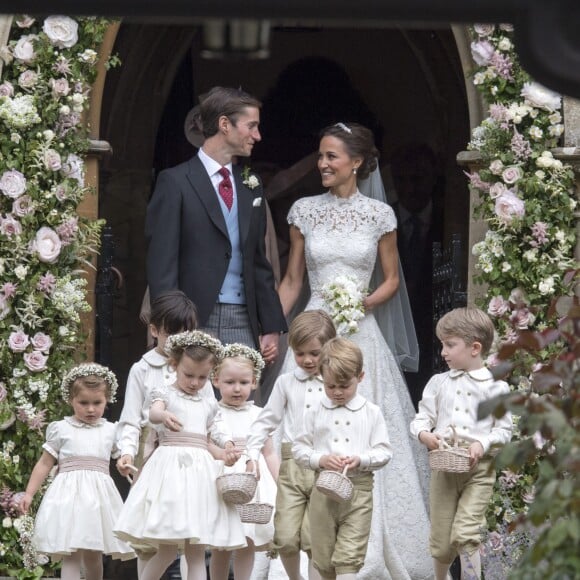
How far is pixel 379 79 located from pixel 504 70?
8.65 feet

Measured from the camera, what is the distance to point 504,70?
7.83m

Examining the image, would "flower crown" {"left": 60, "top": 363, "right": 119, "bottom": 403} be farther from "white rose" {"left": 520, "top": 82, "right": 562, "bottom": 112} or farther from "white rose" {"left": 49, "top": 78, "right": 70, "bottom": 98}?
"white rose" {"left": 520, "top": 82, "right": 562, "bottom": 112}

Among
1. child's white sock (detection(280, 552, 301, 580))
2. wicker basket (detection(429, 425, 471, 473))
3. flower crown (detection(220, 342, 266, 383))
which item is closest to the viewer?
wicker basket (detection(429, 425, 471, 473))

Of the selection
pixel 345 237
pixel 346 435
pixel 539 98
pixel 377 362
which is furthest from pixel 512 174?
pixel 346 435

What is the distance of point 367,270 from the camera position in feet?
27.2

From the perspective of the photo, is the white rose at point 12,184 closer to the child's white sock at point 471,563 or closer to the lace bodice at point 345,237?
the lace bodice at point 345,237

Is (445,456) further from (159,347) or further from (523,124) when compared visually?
(523,124)

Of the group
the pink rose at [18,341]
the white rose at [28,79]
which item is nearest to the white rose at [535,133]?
the white rose at [28,79]

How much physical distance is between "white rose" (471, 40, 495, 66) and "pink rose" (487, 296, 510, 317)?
1269 mm

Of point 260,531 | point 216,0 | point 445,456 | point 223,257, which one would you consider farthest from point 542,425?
point 223,257

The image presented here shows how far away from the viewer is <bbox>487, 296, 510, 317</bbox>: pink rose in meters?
7.71

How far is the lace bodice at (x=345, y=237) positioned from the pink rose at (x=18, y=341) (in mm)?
1641

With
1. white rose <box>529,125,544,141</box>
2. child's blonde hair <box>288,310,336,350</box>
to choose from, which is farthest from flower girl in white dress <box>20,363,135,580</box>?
white rose <box>529,125,544,141</box>

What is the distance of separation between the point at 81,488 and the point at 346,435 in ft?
4.21
